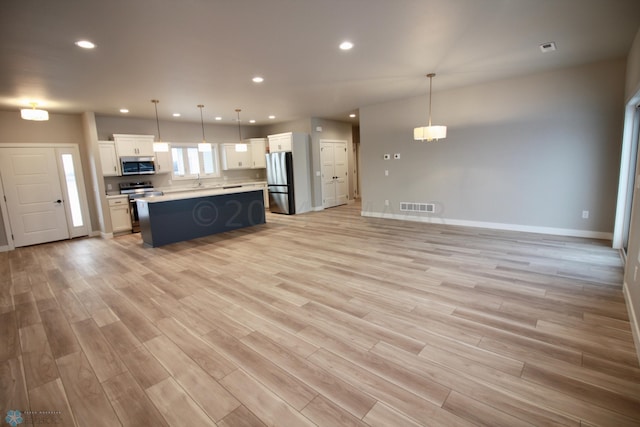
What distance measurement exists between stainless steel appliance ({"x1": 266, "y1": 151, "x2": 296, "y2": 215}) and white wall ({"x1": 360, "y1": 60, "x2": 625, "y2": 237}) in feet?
9.36

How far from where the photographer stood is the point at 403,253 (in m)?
4.57

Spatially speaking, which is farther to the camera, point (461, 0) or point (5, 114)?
point (5, 114)

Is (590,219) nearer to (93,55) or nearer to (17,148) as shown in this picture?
(93,55)

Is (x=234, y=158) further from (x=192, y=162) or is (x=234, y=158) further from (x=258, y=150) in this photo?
(x=192, y=162)

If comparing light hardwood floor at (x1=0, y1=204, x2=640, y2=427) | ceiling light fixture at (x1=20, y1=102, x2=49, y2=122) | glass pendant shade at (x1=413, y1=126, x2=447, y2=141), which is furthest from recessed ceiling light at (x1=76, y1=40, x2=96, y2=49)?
glass pendant shade at (x1=413, y1=126, x2=447, y2=141)

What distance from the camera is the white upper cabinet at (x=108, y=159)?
21.7 ft

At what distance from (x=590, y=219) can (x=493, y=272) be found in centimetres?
274

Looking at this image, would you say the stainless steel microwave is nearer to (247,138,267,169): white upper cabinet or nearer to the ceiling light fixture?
the ceiling light fixture

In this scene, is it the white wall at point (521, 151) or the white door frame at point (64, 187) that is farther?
the white door frame at point (64, 187)

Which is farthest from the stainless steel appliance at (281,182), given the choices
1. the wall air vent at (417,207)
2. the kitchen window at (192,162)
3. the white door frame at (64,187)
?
the white door frame at (64,187)

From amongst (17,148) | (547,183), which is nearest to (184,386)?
(547,183)

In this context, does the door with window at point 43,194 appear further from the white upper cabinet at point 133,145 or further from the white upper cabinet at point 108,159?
the white upper cabinet at point 133,145

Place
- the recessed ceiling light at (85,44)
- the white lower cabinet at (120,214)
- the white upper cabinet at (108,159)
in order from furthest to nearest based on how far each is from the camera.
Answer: the white lower cabinet at (120,214) → the white upper cabinet at (108,159) → the recessed ceiling light at (85,44)

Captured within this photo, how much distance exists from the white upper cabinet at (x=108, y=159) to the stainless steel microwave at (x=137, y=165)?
0.44 ft
